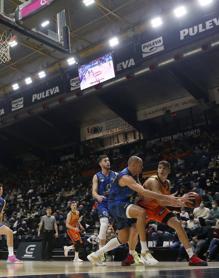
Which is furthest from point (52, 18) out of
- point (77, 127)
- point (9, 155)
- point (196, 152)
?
point (9, 155)

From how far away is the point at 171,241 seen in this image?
379 inches

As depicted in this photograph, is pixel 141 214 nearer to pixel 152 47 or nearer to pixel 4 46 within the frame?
pixel 4 46

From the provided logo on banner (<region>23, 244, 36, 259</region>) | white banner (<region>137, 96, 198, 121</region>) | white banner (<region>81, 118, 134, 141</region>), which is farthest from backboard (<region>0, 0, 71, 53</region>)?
white banner (<region>81, 118, 134, 141</region>)

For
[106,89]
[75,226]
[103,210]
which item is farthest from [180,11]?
[103,210]

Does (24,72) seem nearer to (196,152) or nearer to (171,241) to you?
(196,152)

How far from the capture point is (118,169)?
2047 cm

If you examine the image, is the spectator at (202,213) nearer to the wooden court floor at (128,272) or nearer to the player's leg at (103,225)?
the player's leg at (103,225)

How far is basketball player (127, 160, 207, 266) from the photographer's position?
5.30 meters

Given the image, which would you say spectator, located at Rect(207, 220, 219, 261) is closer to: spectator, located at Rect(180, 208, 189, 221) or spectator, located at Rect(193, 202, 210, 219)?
spectator, located at Rect(193, 202, 210, 219)

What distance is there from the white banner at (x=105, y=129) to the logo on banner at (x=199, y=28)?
26.8ft

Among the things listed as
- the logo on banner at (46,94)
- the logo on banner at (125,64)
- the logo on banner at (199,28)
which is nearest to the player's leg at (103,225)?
the logo on banner at (199,28)

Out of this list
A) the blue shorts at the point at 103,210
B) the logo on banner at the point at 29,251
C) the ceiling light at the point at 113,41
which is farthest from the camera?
the ceiling light at the point at 113,41

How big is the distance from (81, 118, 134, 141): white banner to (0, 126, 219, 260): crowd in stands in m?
1.12

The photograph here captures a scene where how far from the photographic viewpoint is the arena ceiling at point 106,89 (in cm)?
1791
